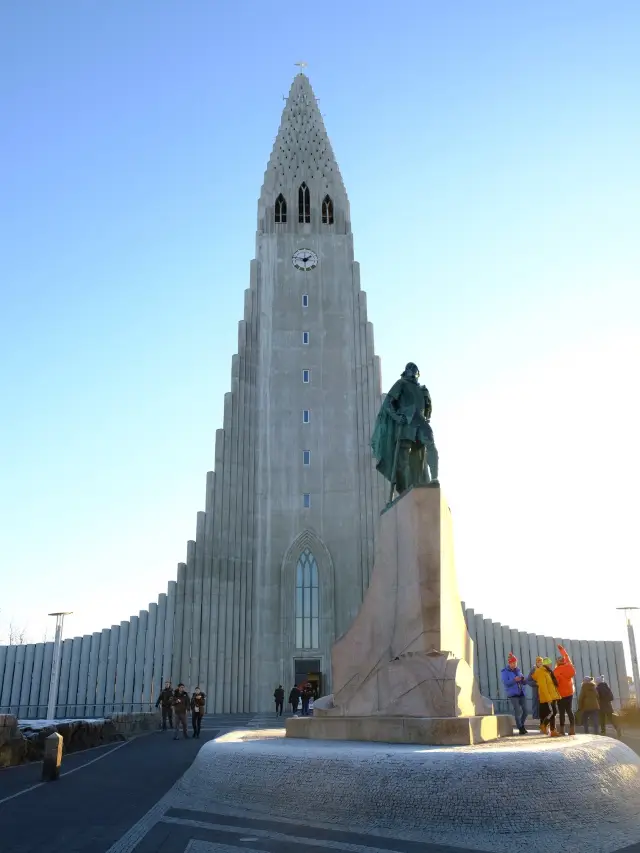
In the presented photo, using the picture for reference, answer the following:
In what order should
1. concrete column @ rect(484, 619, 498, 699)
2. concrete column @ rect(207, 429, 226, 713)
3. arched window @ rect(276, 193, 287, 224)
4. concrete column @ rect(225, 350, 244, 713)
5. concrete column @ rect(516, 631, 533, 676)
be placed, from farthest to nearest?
arched window @ rect(276, 193, 287, 224), concrete column @ rect(516, 631, 533, 676), concrete column @ rect(484, 619, 498, 699), concrete column @ rect(225, 350, 244, 713), concrete column @ rect(207, 429, 226, 713)

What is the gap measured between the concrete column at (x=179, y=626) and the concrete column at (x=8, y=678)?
11.3 m

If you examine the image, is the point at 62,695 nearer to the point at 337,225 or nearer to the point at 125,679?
the point at 125,679

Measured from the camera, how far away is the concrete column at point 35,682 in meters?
38.8

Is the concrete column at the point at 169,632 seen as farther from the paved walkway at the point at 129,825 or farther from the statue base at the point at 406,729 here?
the statue base at the point at 406,729

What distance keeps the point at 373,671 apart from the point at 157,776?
4.02m

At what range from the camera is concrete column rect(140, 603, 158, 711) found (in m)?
35.4

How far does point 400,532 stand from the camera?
39.5 ft

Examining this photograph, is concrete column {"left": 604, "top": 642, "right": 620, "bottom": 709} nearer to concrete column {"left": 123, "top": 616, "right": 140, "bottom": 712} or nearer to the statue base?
concrete column {"left": 123, "top": 616, "right": 140, "bottom": 712}

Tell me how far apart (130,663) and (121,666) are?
60cm

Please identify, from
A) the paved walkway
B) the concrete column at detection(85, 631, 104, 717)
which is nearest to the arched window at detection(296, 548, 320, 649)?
the concrete column at detection(85, 631, 104, 717)

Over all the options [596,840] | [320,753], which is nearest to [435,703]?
[320,753]

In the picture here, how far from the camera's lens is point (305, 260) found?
43125 mm

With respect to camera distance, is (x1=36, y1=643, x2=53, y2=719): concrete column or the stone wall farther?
(x1=36, y1=643, x2=53, y2=719): concrete column

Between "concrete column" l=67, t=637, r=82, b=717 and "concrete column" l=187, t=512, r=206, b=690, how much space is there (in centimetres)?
738
